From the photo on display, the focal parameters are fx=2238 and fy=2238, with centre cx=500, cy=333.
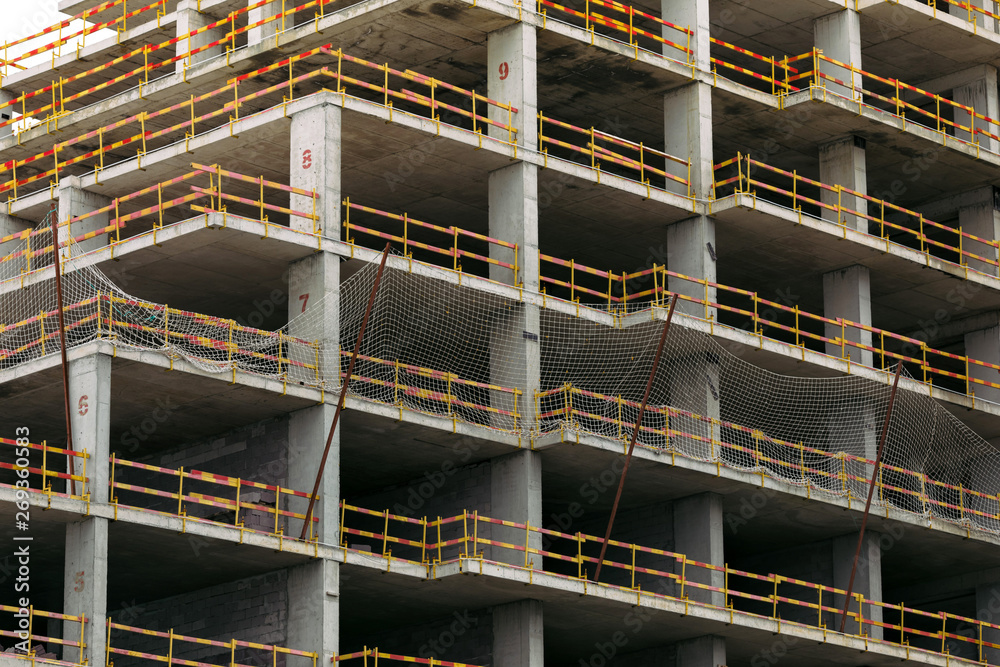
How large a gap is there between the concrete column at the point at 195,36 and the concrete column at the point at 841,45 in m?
14.3

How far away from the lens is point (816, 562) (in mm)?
51719

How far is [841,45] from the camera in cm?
5309

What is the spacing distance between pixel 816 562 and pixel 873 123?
10.4 m

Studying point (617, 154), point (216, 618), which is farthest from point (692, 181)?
point (216, 618)

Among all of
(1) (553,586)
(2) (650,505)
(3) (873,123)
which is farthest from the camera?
(3) (873,123)

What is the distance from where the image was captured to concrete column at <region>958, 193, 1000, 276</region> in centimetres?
5497

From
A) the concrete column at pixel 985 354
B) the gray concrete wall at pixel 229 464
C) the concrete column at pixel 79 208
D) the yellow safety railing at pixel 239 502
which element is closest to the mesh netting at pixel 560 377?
the gray concrete wall at pixel 229 464

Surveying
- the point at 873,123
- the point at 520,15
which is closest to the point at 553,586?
the point at 520,15

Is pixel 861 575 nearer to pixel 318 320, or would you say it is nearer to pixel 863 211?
pixel 863 211

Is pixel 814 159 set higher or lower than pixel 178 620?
higher

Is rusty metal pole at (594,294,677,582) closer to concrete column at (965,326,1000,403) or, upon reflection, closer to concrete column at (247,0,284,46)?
concrete column at (247,0,284,46)

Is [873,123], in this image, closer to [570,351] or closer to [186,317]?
[570,351]

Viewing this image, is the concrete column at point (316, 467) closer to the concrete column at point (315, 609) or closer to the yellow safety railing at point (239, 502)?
the yellow safety railing at point (239, 502)

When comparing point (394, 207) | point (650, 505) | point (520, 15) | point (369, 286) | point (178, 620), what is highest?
point (520, 15)
